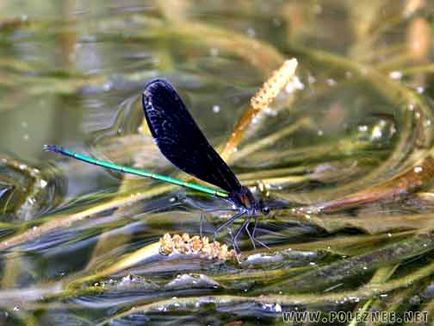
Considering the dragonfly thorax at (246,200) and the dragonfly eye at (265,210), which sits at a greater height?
the dragonfly thorax at (246,200)

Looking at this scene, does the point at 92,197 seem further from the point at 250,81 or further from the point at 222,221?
the point at 250,81

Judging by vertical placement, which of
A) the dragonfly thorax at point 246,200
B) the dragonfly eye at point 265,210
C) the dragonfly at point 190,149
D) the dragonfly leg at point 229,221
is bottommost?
the dragonfly leg at point 229,221

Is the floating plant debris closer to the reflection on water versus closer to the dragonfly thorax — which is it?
the reflection on water

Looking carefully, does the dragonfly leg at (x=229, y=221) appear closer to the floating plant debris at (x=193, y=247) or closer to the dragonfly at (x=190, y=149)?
the dragonfly at (x=190, y=149)

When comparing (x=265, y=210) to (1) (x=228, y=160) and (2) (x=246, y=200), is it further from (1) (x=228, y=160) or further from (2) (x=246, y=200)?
(1) (x=228, y=160)

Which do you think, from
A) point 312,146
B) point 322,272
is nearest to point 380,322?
point 322,272

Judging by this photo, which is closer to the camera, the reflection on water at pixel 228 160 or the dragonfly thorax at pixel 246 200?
the reflection on water at pixel 228 160

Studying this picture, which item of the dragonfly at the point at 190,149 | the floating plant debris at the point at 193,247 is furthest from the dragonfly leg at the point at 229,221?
the floating plant debris at the point at 193,247

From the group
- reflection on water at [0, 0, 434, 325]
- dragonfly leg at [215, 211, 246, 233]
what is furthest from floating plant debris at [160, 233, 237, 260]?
dragonfly leg at [215, 211, 246, 233]
